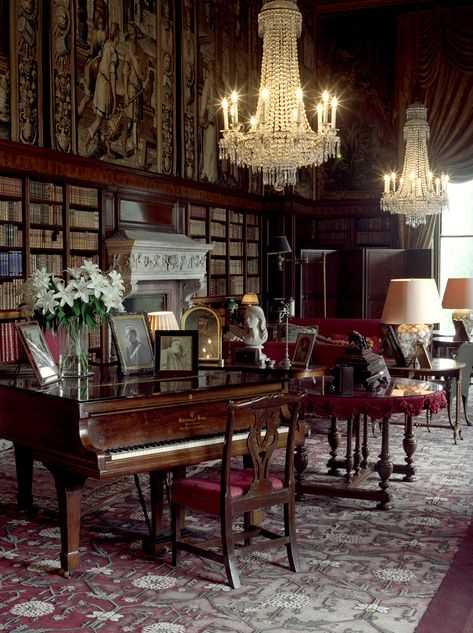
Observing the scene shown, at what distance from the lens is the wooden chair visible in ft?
13.4

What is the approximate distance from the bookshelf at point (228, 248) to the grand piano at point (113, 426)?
7.72m

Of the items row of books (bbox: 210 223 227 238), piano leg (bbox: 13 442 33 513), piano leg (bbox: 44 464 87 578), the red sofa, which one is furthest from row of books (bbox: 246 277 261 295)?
piano leg (bbox: 44 464 87 578)

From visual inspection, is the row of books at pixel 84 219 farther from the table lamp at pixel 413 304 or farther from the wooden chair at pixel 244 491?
the wooden chair at pixel 244 491

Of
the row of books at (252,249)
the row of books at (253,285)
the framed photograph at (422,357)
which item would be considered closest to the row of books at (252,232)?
the row of books at (252,249)

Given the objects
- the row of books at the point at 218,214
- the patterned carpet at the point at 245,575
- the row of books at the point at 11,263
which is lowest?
the patterned carpet at the point at 245,575

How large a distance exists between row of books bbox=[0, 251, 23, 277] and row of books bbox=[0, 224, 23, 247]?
10 cm

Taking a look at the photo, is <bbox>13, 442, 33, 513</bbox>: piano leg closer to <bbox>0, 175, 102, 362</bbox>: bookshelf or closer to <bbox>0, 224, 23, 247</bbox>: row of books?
<bbox>0, 175, 102, 362</bbox>: bookshelf

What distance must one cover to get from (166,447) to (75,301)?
1.11 meters

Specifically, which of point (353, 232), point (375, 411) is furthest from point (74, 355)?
point (353, 232)

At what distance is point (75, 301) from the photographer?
4.76m

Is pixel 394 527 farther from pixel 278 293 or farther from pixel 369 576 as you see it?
pixel 278 293

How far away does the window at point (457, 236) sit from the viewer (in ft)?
49.0

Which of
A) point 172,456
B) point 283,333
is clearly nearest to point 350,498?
point 172,456

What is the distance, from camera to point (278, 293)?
14953mm
